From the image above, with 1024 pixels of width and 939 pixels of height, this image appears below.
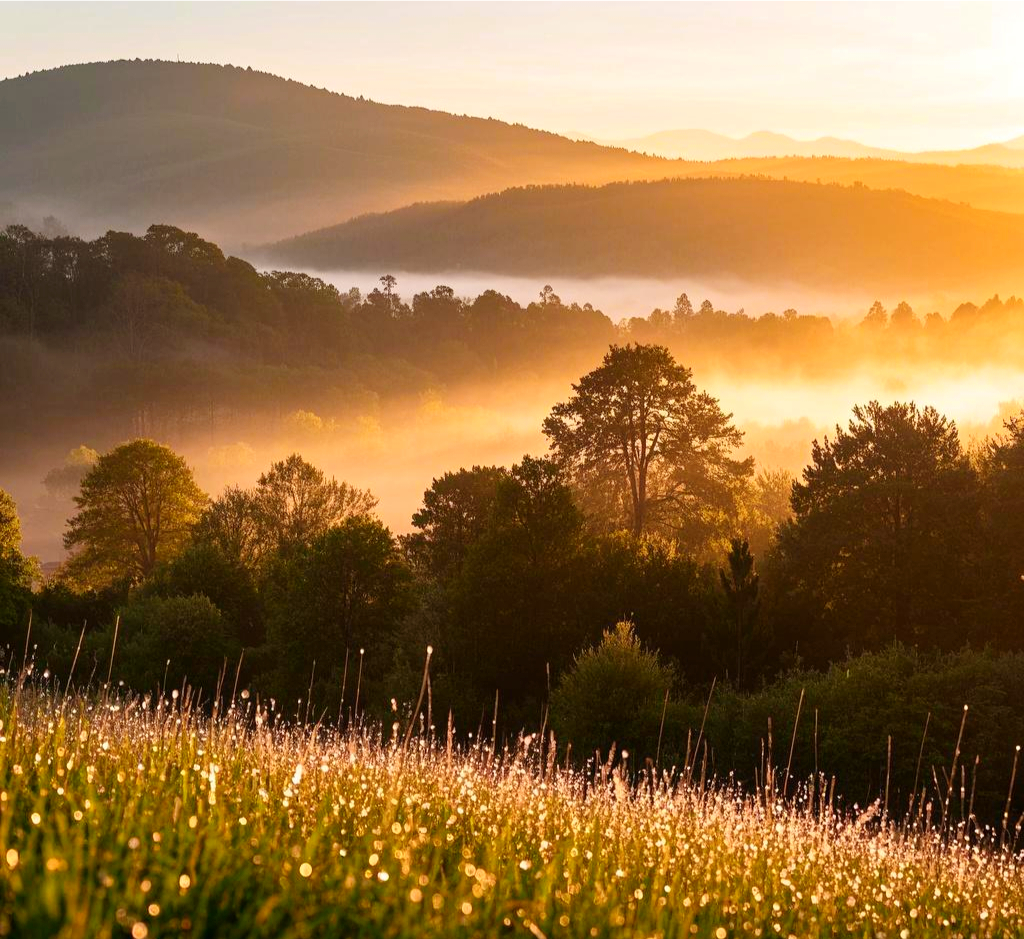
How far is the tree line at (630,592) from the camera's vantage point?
40.9 metres

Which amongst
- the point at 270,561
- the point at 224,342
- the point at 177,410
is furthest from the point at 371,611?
the point at 224,342

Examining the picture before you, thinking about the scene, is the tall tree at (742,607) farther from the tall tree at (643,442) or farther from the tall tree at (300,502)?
the tall tree at (300,502)

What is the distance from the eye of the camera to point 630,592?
5016 centimetres

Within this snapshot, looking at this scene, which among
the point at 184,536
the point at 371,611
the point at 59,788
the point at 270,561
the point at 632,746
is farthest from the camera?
the point at 184,536

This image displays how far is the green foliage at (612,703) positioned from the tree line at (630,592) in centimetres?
7

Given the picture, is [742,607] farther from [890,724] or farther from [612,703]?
[890,724]

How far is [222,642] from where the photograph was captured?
56375 mm

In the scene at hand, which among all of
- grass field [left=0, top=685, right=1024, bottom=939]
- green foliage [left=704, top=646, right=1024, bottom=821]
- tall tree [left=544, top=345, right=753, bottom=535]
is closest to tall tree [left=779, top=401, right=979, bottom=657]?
green foliage [left=704, top=646, right=1024, bottom=821]

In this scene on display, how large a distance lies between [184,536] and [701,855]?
69229 mm

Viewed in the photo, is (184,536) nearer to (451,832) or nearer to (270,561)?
(270,561)

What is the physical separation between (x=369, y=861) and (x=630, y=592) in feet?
147

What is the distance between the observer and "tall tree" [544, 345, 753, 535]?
208 feet

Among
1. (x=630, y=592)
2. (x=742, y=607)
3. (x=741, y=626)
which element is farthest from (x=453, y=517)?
(x=741, y=626)

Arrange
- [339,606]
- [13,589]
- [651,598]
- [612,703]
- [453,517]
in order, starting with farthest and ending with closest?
[13,589]
[453,517]
[339,606]
[651,598]
[612,703]
